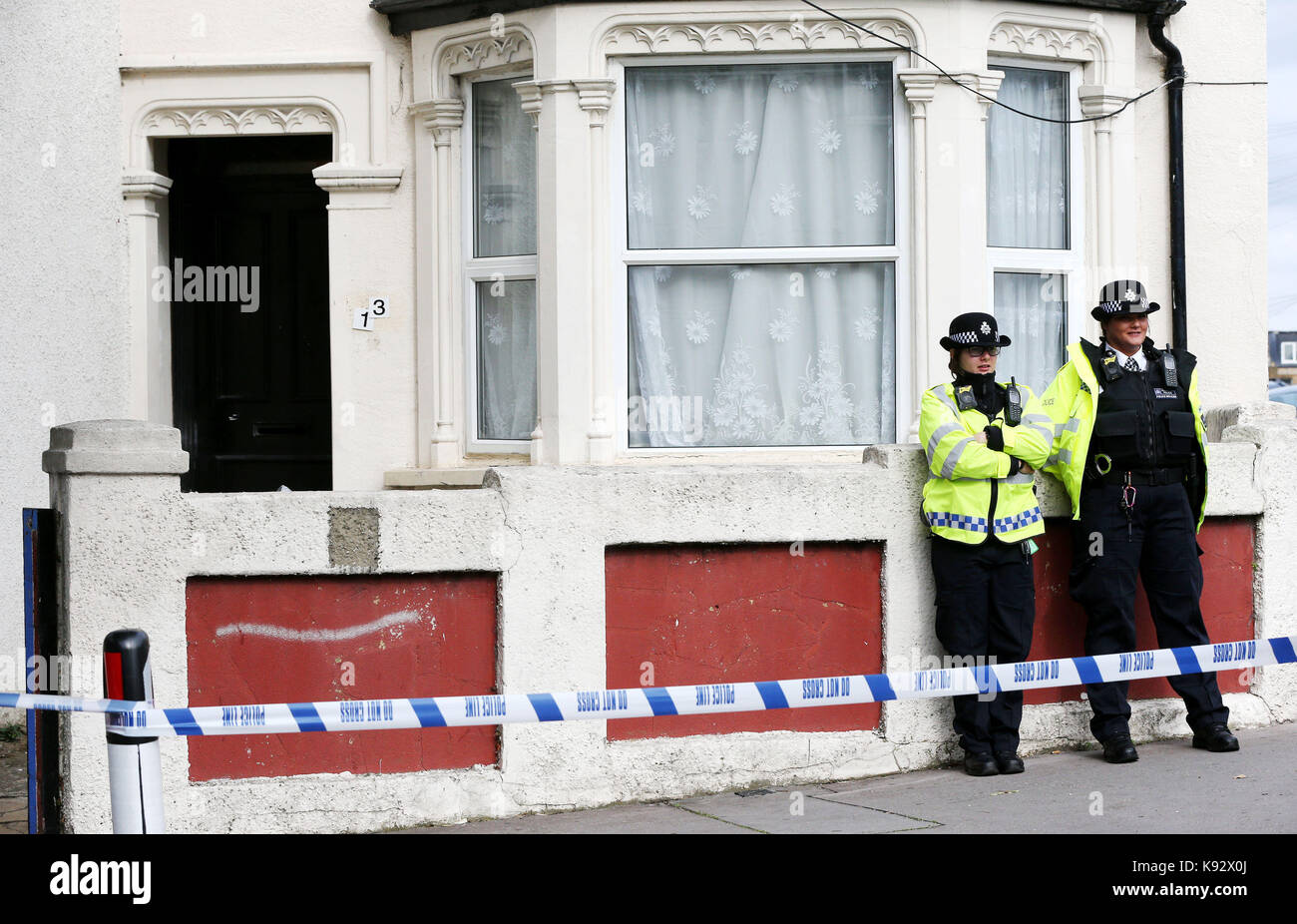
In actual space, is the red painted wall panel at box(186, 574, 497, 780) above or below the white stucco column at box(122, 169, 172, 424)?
below

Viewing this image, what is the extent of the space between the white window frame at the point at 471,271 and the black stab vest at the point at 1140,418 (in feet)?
10.1

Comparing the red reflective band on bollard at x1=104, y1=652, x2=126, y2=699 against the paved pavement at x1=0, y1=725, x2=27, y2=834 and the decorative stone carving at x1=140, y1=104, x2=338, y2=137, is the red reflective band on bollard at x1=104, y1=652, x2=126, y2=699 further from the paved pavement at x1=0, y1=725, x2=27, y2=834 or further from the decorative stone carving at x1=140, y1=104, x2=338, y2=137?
the decorative stone carving at x1=140, y1=104, x2=338, y2=137

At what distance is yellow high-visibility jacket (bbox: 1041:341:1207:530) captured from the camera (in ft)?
21.5

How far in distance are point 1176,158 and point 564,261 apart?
3439mm

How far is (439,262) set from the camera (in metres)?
8.33

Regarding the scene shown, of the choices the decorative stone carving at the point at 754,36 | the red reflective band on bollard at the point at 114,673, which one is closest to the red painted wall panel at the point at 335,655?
the red reflective band on bollard at the point at 114,673

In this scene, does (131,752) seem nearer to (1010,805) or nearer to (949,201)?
(1010,805)

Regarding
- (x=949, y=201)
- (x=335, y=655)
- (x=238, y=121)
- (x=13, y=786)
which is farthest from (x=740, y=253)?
(x=13, y=786)

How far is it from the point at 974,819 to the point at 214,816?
287cm

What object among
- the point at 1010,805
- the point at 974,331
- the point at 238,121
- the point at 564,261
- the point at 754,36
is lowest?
the point at 1010,805

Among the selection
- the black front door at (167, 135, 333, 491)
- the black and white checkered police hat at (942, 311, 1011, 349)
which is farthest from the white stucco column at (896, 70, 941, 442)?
the black front door at (167, 135, 333, 491)

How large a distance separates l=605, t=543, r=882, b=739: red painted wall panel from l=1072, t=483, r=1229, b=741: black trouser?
922 millimetres

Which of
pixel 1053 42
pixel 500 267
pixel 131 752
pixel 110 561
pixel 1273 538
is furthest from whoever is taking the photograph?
pixel 500 267

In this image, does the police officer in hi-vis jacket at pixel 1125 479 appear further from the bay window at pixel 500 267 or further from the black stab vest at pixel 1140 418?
the bay window at pixel 500 267
